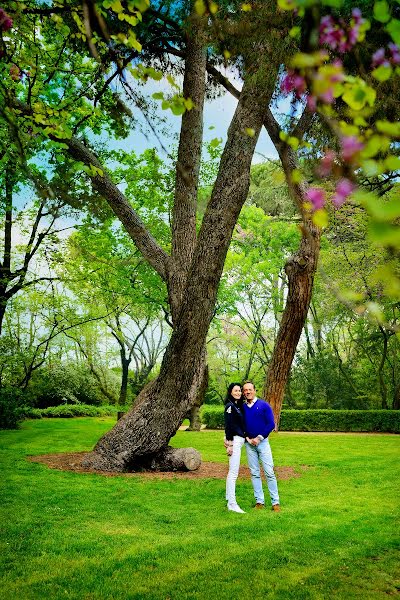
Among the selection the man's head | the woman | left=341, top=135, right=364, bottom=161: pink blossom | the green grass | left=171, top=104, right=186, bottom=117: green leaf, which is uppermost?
left=171, top=104, right=186, bottom=117: green leaf

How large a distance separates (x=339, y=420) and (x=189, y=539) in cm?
1687

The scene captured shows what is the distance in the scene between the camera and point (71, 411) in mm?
22828

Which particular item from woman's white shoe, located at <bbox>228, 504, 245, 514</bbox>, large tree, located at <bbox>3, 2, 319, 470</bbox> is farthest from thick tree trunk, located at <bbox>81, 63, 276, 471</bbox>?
woman's white shoe, located at <bbox>228, 504, 245, 514</bbox>

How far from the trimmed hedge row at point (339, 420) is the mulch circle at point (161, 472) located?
443 inches

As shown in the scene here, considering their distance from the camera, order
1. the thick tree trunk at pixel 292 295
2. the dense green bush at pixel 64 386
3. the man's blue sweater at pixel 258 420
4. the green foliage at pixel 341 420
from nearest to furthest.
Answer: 1. the man's blue sweater at pixel 258 420
2. the thick tree trunk at pixel 292 295
3. the green foliage at pixel 341 420
4. the dense green bush at pixel 64 386

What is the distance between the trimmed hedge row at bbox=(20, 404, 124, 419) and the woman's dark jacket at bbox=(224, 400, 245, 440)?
15960 mm

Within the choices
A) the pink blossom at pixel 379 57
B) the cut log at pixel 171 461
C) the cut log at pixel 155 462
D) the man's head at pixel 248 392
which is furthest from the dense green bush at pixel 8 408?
the pink blossom at pixel 379 57

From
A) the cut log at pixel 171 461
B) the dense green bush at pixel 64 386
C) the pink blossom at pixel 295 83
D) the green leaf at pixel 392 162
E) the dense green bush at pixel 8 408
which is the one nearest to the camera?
the green leaf at pixel 392 162

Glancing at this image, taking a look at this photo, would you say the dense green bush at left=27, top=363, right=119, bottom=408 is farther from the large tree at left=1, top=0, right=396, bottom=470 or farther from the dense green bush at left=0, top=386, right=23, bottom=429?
the large tree at left=1, top=0, right=396, bottom=470

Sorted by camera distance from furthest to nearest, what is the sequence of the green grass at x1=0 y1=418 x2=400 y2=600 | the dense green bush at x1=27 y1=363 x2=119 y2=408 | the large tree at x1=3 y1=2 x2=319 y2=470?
the dense green bush at x1=27 y1=363 x2=119 y2=408
the large tree at x1=3 y1=2 x2=319 y2=470
the green grass at x1=0 y1=418 x2=400 y2=600

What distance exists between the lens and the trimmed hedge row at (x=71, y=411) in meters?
21.3

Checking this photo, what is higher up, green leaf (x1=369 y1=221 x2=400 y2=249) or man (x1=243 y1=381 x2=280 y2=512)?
green leaf (x1=369 y1=221 x2=400 y2=249)

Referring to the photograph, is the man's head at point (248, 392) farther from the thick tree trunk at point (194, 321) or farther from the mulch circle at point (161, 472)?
the mulch circle at point (161, 472)

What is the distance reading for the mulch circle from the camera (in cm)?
874
